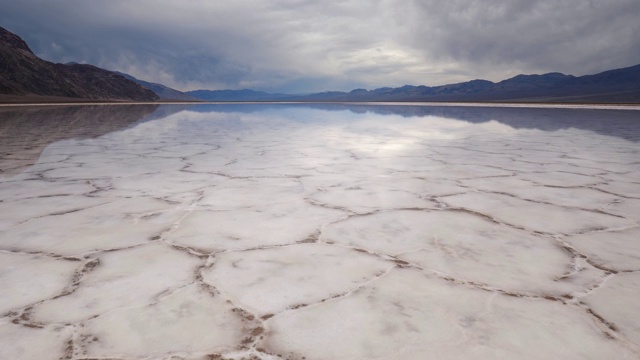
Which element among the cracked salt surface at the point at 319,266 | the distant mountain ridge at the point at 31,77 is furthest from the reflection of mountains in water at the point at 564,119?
the distant mountain ridge at the point at 31,77

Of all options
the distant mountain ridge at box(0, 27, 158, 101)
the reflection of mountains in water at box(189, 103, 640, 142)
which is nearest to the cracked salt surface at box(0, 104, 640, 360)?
the reflection of mountains in water at box(189, 103, 640, 142)

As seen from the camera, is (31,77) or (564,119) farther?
(31,77)

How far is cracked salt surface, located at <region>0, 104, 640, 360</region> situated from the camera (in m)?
0.77

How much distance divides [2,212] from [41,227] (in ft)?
1.16

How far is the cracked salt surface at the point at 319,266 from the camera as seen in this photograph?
2.54 feet

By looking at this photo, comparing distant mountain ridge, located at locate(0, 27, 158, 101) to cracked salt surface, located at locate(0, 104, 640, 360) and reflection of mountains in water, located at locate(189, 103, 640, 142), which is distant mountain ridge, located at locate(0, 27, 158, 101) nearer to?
reflection of mountains in water, located at locate(189, 103, 640, 142)

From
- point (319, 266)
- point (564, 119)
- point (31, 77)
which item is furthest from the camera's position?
point (31, 77)

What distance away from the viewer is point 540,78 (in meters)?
115

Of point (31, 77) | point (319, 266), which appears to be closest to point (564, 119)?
point (319, 266)

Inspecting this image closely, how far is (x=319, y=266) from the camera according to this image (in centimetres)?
111

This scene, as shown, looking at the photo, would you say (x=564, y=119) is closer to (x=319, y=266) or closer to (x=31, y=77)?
(x=319, y=266)

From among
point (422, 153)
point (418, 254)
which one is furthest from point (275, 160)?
point (418, 254)

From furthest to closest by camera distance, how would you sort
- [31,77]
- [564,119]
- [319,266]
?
[31,77], [564,119], [319,266]

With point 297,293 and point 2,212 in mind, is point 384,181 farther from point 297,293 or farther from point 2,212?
point 2,212
